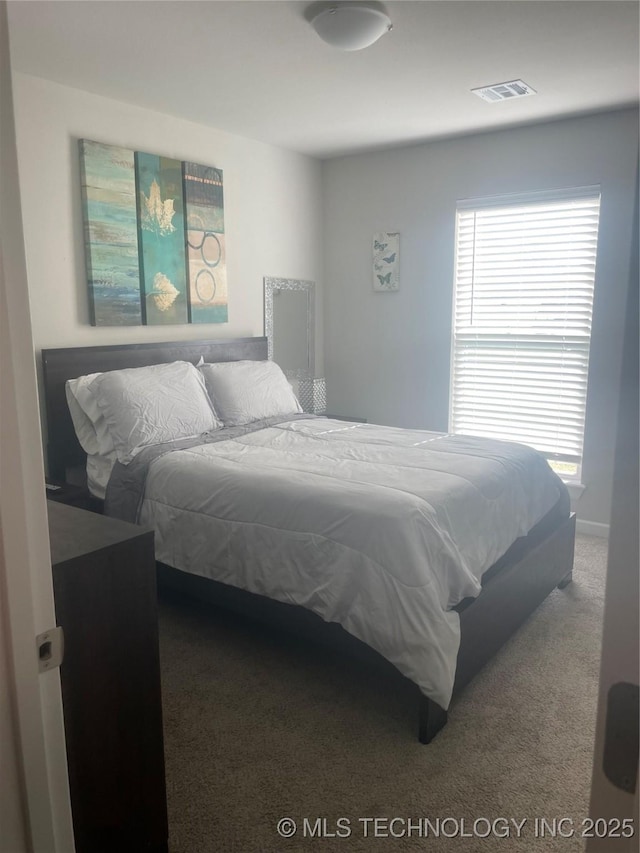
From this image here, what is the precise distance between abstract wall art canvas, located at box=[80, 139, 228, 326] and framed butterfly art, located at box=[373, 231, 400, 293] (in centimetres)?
119

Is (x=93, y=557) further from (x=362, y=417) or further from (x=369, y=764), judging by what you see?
(x=362, y=417)

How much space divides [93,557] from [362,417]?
378cm

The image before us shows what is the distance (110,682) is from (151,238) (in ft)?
9.33

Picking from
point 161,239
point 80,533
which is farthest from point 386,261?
point 80,533

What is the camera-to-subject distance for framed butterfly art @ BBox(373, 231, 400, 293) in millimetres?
4688

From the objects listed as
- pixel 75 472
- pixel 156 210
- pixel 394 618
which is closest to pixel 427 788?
pixel 394 618

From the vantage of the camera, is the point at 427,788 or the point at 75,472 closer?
the point at 427,788

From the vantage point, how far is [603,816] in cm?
68

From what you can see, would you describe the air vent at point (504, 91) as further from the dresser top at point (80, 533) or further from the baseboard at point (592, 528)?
the dresser top at point (80, 533)

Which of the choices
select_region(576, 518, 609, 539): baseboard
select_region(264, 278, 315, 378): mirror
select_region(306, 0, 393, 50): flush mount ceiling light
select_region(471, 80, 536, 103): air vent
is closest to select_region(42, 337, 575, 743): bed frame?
select_region(264, 278, 315, 378): mirror

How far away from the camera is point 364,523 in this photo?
7.41 feet

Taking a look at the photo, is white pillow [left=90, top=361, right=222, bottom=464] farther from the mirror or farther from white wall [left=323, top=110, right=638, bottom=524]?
white wall [left=323, top=110, right=638, bottom=524]

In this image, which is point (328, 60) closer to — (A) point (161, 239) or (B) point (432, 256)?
(A) point (161, 239)

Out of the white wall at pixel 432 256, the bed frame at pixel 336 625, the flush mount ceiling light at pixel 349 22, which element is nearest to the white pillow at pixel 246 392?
the bed frame at pixel 336 625
